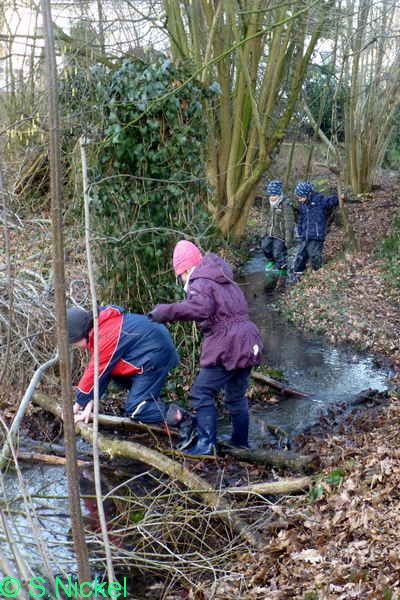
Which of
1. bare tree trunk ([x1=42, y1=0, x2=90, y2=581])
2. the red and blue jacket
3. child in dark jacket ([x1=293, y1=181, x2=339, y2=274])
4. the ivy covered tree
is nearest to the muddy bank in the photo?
child in dark jacket ([x1=293, y1=181, x2=339, y2=274])

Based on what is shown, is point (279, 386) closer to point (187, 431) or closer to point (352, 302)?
point (187, 431)

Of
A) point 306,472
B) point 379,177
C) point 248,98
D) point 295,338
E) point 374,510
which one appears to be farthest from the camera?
point 379,177

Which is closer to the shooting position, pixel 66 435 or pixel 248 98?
pixel 66 435

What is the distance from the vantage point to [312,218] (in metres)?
12.8

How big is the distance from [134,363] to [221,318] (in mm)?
897

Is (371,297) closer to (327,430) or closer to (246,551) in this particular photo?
(327,430)

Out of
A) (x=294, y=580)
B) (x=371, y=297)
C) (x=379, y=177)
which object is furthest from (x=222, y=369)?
(x=379, y=177)

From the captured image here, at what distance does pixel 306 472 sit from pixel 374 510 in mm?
1059

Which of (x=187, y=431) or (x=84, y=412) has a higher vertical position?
(x=84, y=412)

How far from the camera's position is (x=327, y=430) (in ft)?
21.4

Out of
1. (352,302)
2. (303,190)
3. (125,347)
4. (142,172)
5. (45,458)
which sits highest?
(142,172)

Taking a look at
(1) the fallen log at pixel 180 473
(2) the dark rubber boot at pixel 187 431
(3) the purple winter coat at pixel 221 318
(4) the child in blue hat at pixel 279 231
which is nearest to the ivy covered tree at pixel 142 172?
(3) the purple winter coat at pixel 221 318

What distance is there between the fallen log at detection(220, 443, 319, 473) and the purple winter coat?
29.5 inches

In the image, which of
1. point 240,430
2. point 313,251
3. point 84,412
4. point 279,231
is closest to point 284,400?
point 240,430
